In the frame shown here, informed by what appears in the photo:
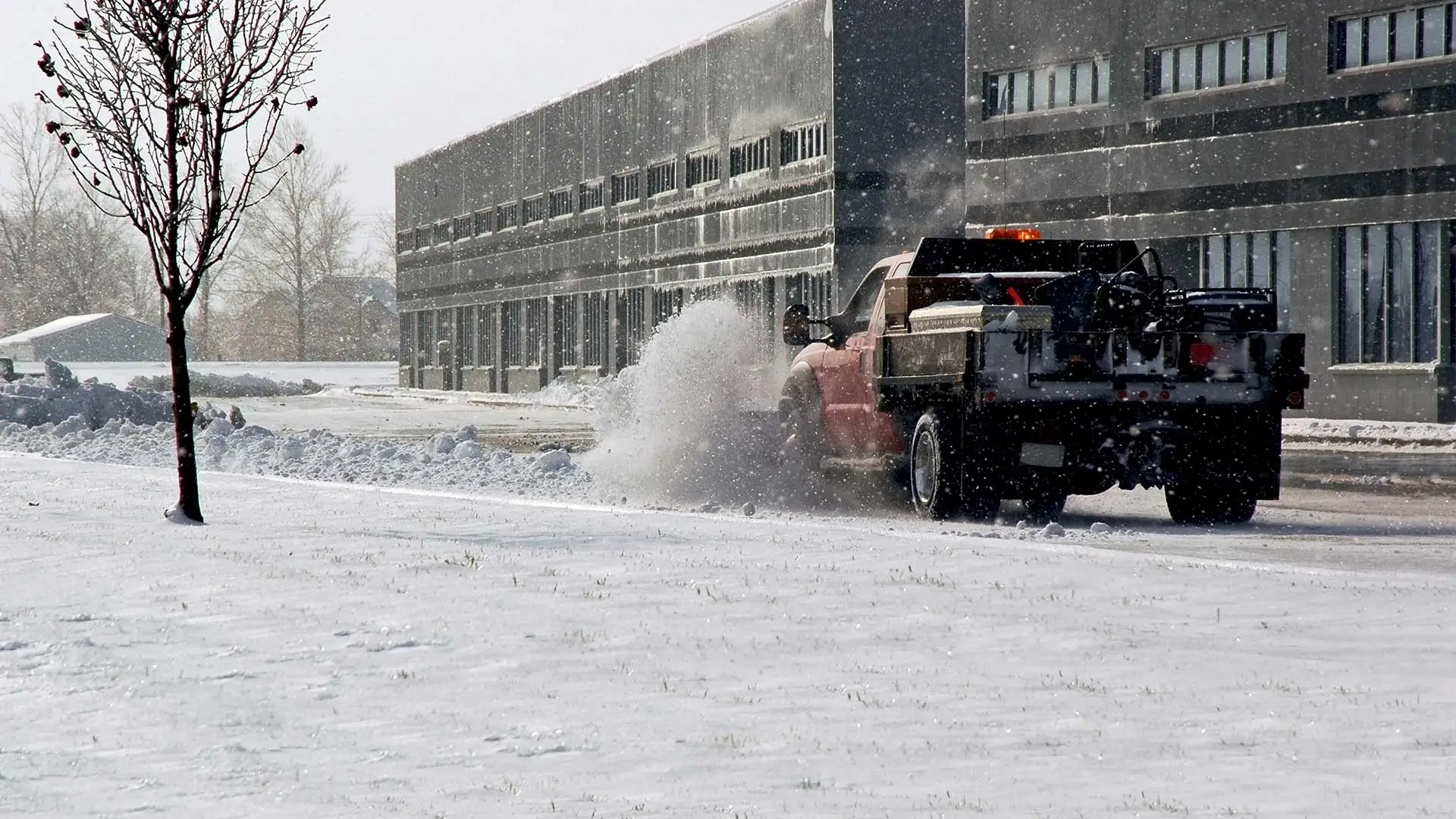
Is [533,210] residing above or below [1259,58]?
below

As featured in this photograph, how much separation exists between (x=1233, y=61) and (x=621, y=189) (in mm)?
22455

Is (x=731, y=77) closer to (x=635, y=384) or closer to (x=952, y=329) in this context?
(x=635, y=384)

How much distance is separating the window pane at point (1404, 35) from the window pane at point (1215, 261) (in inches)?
189

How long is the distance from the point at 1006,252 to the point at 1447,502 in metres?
4.29

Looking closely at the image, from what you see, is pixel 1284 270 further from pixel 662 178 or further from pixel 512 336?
pixel 512 336

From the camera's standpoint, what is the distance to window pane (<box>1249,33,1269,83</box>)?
112 ft

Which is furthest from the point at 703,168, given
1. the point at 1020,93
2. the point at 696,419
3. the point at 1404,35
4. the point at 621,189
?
the point at 696,419

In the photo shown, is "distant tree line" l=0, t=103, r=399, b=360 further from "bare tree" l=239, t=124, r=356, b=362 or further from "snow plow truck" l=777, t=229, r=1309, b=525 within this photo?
"snow plow truck" l=777, t=229, r=1309, b=525

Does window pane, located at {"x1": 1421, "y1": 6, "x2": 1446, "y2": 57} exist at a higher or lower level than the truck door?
higher

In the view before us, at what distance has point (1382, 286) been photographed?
32.5 m

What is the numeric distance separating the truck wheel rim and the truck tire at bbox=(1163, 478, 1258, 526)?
5.73 feet

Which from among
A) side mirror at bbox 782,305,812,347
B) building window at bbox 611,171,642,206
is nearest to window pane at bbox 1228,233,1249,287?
building window at bbox 611,171,642,206

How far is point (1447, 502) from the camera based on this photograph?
50.9 ft

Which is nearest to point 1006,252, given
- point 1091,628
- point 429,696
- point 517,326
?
point 1091,628
